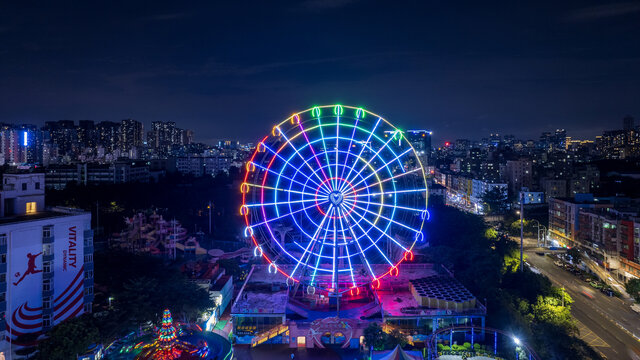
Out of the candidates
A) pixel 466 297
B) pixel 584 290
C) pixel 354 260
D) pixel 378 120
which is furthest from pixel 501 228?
pixel 378 120

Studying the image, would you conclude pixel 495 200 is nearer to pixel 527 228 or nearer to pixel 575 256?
pixel 527 228

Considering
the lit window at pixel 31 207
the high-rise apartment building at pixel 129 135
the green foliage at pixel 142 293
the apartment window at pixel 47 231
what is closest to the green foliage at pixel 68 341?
the green foliage at pixel 142 293

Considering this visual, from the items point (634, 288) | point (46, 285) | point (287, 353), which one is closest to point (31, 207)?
point (46, 285)

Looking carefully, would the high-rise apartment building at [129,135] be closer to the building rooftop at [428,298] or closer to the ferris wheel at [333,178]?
the ferris wheel at [333,178]

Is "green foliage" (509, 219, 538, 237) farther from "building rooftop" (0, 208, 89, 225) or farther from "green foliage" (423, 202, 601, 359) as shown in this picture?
"building rooftop" (0, 208, 89, 225)

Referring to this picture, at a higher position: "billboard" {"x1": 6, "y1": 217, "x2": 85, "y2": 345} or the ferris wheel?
the ferris wheel

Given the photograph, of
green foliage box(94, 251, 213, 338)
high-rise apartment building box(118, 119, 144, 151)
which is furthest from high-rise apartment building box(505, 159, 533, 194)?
high-rise apartment building box(118, 119, 144, 151)
